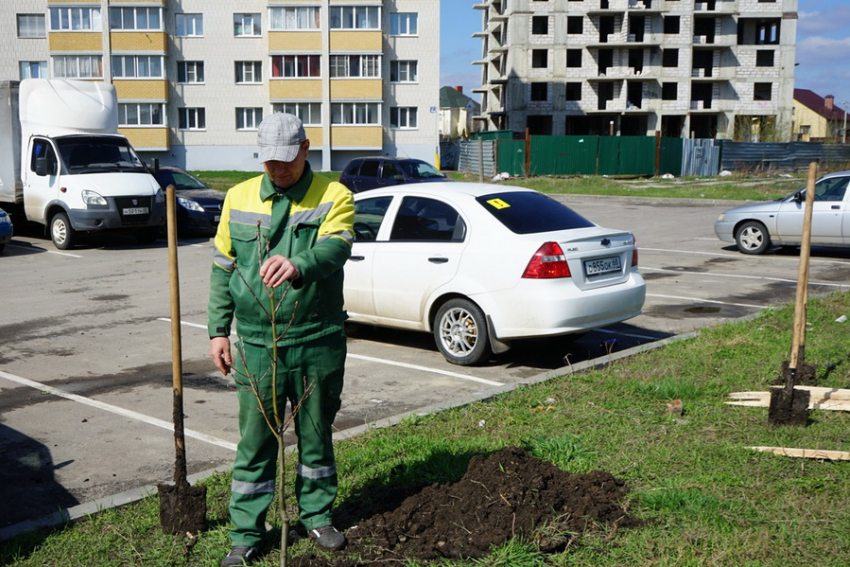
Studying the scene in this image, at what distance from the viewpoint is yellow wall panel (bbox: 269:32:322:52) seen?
55031mm

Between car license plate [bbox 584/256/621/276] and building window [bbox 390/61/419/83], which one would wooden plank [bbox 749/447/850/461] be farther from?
building window [bbox 390/61/419/83]

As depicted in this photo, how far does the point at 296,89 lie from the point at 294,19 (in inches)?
167

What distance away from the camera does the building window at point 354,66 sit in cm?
5519

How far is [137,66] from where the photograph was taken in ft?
181

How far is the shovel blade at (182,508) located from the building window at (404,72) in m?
53.5

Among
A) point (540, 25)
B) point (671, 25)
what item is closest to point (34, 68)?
point (540, 25)

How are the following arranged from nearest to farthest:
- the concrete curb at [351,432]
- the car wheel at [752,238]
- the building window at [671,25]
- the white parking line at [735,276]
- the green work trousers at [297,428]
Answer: the green work trousers at [297,428]
the concrete curb at [351,432]
the white parking line at [735,276]
the car wheel at [752,238]
the building window at [671,25]

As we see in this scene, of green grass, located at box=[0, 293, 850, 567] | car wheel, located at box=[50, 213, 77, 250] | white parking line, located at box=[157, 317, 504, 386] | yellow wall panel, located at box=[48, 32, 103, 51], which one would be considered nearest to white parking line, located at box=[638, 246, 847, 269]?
green grass, located at box=[0, 293, 850, 567]

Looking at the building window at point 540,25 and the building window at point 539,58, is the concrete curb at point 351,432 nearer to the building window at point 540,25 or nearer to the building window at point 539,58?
the building window at point 539,58

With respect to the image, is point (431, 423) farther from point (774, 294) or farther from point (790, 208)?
point (790, 208)

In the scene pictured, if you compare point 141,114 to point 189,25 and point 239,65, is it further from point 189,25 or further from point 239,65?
point 239,65

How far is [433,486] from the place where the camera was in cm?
478

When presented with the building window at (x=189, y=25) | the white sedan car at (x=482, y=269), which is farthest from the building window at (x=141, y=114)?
the white sedan car at (x=482, y=269)

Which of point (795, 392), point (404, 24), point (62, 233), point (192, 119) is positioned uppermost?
point (404, 24)
